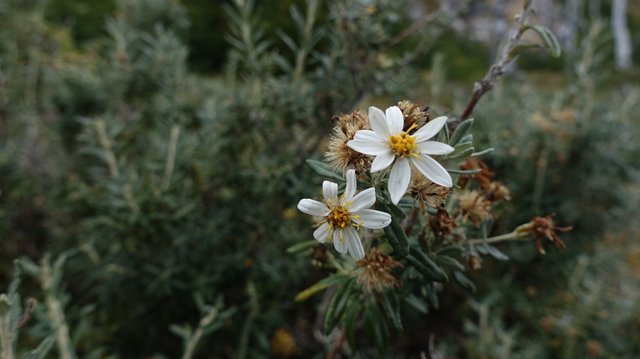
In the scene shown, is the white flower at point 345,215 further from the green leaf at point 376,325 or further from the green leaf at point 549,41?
the green leaf at point 549,41

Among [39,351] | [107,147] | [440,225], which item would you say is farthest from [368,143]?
[107,147]

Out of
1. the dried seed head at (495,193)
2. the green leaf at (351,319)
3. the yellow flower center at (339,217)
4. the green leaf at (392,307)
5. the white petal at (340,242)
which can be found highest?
the dried seed head at (495,193)

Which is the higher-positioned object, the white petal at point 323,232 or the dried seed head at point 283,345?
the white petal at point 323,232

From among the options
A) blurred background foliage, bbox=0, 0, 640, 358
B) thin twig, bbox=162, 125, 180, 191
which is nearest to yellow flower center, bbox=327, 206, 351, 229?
blurred background foliage, bbox=0, 0, 640, 358

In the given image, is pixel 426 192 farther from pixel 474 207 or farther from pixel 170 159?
pixel 170 159

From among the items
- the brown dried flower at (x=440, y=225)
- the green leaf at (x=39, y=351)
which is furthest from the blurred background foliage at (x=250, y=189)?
the brown dried flower at (x=440, y=225)

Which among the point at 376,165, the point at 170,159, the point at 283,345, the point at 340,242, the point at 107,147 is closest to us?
the point at 376,165
